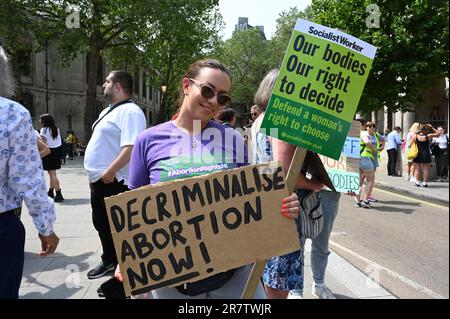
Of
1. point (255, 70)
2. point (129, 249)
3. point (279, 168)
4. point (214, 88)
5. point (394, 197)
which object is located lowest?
point (394, 197)

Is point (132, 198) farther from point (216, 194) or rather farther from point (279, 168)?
point (279, 168)

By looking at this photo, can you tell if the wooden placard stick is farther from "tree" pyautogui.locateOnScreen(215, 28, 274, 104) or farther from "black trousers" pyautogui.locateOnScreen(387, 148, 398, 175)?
"tree" pyautogui.locateOnScreen(215, 28, 274, 104)

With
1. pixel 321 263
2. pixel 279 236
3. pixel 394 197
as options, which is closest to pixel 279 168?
pixel 279 236

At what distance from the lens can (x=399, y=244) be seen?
5590 mm

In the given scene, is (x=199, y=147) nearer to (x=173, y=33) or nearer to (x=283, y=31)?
(x=173, y=33)

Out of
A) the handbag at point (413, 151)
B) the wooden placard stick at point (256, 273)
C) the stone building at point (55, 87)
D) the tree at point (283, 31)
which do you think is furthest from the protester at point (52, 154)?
the tree at point (283, 31)

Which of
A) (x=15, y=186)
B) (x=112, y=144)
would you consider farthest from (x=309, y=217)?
(x=112, y=144)

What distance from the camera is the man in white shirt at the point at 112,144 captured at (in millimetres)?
3488

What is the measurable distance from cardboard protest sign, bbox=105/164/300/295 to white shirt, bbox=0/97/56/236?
1.98 ft

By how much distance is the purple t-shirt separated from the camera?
6.28 ft

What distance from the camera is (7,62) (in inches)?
92.4

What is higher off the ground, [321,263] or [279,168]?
[279,168]

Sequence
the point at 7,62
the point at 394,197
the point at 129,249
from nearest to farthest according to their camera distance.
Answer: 1. the point at 129,249
2. the point at 7,62
3. the point at 394,197

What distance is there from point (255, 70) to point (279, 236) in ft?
166
